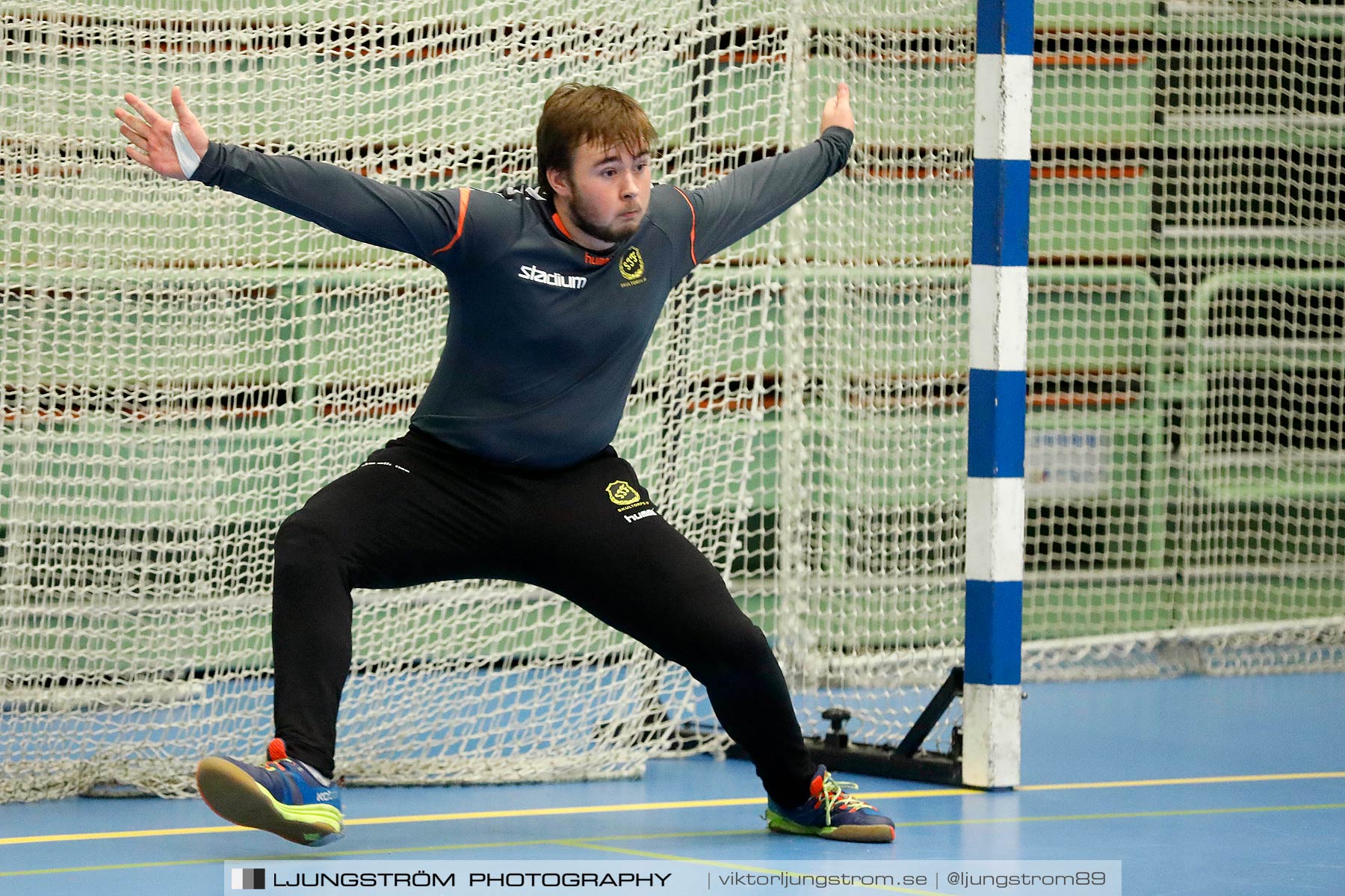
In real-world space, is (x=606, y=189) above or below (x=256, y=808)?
above

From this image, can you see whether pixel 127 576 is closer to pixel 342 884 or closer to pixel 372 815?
pixel 372 815

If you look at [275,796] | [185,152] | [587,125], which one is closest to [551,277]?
[587,125]

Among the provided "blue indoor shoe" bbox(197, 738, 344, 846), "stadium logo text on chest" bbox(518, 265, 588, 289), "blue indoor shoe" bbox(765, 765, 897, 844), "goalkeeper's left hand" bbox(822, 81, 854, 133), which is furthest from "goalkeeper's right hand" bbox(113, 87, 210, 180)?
"blue indoor shoe" bbox(765, 765, 897, 844)

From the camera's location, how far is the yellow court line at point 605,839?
419cm

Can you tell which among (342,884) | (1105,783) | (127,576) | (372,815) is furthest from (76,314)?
(1105,783)

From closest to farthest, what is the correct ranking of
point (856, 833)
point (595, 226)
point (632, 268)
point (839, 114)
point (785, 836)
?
point (595, 226), point (632, 268), point (856, 833), point (785, 836), point (839, 114)

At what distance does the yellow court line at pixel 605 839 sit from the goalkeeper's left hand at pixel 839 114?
1.77 metres

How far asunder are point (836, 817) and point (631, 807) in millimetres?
679

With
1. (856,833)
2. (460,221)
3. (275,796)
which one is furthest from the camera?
(856,833)

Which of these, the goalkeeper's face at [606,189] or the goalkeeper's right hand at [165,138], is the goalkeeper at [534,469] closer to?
the goalkeeper's face at [606,189]

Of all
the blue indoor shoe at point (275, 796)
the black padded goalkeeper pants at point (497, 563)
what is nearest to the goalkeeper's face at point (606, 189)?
the black padded goalkeeper pants at point (497, 563)

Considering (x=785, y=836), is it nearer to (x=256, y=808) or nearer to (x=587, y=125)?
(x=256, y=808)

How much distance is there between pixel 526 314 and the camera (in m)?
4.21

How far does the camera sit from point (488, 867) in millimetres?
4102
